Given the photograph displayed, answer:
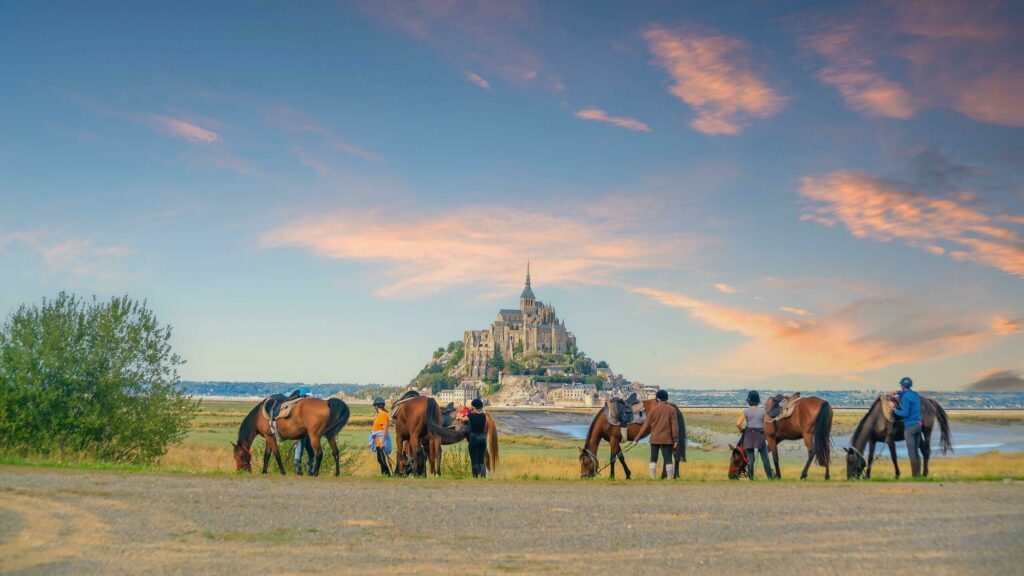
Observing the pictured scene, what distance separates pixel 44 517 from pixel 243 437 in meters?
9.09

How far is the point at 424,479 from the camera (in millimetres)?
17953

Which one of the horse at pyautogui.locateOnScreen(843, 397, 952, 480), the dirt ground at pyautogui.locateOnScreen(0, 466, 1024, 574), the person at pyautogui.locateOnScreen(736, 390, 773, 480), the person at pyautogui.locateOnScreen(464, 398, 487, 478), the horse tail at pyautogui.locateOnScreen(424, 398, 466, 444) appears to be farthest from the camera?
the person at pyautogui.locateOnScreen(464, 398, 487, 478)

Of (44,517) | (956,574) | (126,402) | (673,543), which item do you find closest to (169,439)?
(126,402)

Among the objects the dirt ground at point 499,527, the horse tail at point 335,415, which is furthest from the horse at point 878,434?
the horse tail at point 335,415

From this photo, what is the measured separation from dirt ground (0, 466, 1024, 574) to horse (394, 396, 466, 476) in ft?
9.80

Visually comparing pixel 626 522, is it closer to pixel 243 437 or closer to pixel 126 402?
pixel 243 437

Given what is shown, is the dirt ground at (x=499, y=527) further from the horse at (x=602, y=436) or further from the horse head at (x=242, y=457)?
the horse head at (x=242, y=457)

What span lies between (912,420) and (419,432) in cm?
1200

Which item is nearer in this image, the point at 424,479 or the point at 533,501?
the point at 533,501

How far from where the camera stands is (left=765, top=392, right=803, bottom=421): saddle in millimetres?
19344

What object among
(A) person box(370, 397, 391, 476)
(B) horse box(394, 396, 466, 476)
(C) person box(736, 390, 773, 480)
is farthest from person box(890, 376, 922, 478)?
(A) person box(370, 397, 391, 476)

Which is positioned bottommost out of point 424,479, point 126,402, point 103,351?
point 424,479

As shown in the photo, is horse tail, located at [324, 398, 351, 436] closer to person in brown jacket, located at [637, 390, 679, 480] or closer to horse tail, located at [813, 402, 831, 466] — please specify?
person in brown jacket, located at [637, 390, 679, 480]

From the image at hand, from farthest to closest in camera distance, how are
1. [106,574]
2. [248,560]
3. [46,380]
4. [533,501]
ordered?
[46,380], [533,501], [248,560], [106,574]
